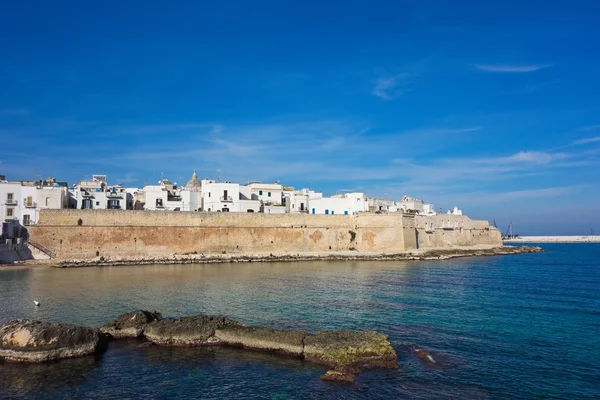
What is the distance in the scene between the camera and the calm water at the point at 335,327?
26.2 feet

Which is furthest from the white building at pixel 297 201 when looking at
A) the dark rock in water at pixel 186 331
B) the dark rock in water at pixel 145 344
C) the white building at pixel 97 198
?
the dark rock in water at pixel 145 344

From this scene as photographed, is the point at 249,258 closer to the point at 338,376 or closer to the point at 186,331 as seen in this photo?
the point at 186,331

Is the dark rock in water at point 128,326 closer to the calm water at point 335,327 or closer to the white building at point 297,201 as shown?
Result: the calm water at point 335,327

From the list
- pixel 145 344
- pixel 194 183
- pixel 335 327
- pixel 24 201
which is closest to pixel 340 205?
pixel 194 183

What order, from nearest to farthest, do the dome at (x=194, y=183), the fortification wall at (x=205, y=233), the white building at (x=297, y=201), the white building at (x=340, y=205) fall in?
the fortification wall at (x=205, y=233)
the white building at (x=340, y=205)
the white building at (x=297, y=201)
the dome at (x=194, y=183)

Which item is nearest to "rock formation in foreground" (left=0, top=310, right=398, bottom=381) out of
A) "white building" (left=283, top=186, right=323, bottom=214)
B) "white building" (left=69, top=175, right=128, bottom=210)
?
"white building" (left=69, top=175, right=128, bottom=210)

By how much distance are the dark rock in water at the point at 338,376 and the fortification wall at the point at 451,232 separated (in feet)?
112

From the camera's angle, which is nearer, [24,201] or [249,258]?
[24,201]

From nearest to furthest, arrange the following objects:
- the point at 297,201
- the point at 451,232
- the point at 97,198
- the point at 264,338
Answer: the point at 264,338 < the point at 97,198 < the point at 297,201 < the point at 451,232

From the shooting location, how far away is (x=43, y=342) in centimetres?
943

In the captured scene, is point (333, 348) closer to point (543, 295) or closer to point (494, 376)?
point (494, 376)

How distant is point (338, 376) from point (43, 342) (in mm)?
6353

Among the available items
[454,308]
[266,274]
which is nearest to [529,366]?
[454,308]

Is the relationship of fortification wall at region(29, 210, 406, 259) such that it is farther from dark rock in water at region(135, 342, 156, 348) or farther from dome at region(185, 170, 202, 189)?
dark rock in water at region(135, 342, 156, 348)
